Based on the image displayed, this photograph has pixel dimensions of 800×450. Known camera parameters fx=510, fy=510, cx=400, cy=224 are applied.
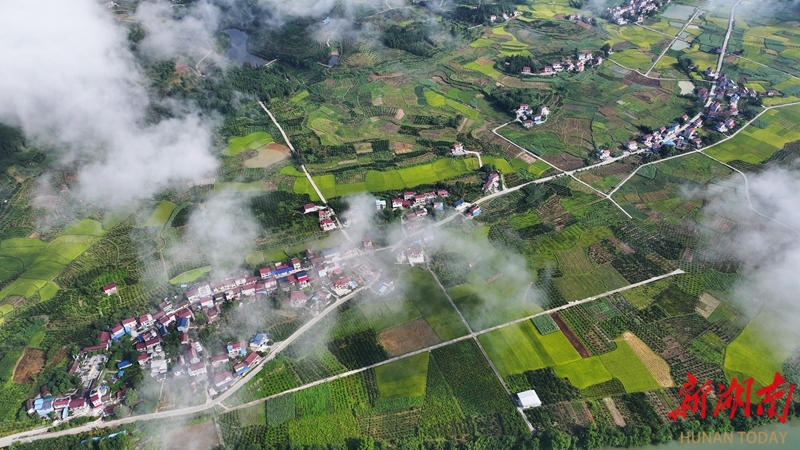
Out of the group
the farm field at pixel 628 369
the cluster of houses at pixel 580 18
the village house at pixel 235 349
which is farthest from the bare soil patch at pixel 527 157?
the cluster of houses at pixel 580 18

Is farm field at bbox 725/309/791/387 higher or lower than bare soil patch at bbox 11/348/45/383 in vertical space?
higher

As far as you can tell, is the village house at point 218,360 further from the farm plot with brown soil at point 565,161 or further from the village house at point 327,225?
the farm plot with brown soil at point 565,161

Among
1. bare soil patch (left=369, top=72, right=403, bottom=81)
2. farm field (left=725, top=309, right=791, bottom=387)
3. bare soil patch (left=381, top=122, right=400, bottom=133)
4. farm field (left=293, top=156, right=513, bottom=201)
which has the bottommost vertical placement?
bare soil patch (left=369, top=72, right=403, bottom=81)

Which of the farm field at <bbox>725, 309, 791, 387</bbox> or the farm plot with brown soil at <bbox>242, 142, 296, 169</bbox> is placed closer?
the farm field at <bbox>725, 309, 791, 387</bbox>

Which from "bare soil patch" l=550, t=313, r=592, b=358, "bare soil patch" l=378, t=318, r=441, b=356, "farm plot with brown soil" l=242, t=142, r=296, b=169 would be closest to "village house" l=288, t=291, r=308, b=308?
"bare soil patch" l=378, t=318, r=441, b=356

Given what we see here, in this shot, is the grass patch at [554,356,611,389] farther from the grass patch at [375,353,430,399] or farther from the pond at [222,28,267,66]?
the pond at [222,28,267,66]

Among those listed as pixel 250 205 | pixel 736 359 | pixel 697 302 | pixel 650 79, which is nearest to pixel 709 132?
pixel 650 79

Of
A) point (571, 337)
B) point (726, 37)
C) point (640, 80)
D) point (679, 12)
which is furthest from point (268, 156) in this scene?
point (679, 12)
